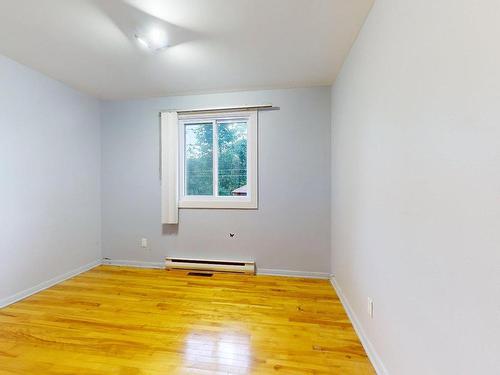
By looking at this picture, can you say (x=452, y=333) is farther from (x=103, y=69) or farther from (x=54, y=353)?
(x=103, y=69)

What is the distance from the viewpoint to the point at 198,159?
3.39 m

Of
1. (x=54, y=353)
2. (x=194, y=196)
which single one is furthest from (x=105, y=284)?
(x=194, y=196)

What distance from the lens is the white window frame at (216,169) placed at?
3121mm

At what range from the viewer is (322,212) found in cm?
301

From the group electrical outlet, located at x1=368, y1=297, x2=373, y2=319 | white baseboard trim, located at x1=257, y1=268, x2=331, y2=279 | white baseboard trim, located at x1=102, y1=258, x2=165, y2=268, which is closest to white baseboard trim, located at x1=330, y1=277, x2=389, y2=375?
electrical outlet, located at x1=368, y1=297, x2=373, y2=319

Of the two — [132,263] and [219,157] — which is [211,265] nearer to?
[132,263]

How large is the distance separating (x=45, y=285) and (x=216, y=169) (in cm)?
236

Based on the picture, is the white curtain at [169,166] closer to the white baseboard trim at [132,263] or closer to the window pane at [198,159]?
the window pane at [198,159]

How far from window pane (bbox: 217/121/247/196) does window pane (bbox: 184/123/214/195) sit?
0.16 metres

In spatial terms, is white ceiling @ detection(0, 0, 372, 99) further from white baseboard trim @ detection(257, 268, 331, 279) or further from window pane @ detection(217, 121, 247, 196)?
white baseboard trim @ detection(257, 268, 331, 279)

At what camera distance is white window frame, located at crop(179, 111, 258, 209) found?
10.2 feet

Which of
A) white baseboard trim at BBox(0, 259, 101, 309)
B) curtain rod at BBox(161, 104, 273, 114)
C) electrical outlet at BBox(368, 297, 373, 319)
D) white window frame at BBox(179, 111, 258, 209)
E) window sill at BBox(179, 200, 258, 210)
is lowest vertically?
white baseboard trim at BBox(0, 259, 101, 309)

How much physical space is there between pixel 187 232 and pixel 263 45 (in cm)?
241

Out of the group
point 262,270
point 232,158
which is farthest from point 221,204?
point 262,270
